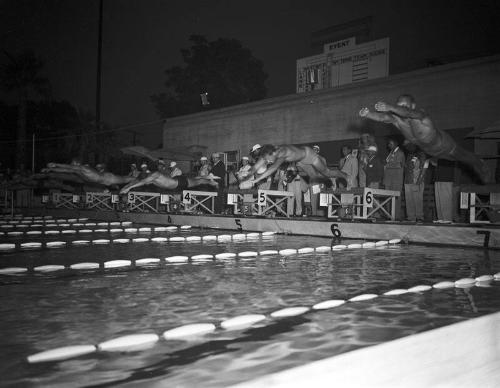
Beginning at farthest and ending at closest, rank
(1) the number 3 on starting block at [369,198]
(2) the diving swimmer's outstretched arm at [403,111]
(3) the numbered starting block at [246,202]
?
1. (3) the numbered starting block at [246,202]
2. (1) the number 3 on starting block at [369,198]
3. (2) the diving swimmer's outstretched arm at [403,111]

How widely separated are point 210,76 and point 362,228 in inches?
1121

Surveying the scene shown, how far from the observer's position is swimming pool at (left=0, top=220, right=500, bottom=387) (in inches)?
75.5

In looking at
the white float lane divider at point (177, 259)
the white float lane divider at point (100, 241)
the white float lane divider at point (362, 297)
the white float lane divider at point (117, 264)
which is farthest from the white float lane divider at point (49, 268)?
the white float lane divider at point (362, 297)

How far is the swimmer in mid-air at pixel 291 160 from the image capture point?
8.45 m

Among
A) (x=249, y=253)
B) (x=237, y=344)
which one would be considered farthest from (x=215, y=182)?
(x=237, y=344)

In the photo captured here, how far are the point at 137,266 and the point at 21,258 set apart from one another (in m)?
1.63

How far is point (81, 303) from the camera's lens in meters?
3.13

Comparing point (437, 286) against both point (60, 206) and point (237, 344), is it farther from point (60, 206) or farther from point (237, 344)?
point (60, 206)

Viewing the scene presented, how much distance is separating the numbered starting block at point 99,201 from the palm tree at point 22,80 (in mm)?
12886

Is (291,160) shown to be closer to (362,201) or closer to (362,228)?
(362,201)

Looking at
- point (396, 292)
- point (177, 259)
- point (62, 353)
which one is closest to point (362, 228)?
point (177, 259)

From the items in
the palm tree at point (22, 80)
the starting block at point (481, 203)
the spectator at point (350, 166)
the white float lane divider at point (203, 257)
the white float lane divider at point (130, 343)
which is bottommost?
the white float lane divider at point (130, 343)

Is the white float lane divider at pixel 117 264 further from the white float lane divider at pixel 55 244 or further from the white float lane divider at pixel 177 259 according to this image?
the white float lane divider at pixel 55 244

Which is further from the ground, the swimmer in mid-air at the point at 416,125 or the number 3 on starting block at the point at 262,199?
the swimmer in mid-air at the point at 416,125
